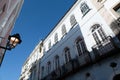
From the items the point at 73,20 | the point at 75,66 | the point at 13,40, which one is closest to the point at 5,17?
the point at 13,40

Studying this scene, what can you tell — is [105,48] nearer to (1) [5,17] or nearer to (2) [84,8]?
(2) [84,8]

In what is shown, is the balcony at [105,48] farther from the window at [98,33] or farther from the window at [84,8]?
the window at [84,8]

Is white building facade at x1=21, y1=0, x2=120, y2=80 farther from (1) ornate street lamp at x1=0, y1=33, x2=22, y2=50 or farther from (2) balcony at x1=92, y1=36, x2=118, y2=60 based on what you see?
(1) ornate street lamp at x1=0, y1=33, x2=22, y2=50

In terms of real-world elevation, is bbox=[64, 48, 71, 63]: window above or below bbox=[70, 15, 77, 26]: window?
below

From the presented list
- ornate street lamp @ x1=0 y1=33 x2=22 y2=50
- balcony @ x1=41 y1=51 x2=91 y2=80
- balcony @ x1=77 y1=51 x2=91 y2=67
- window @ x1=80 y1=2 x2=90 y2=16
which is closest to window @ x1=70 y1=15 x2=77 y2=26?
window @ x1=80 y1=2 x2=90 y2=16

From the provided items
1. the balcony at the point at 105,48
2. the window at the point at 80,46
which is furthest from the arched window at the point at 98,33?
the window at the point at 80,46

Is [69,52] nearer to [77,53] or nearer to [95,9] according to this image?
[77,53]

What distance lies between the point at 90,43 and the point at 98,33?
3.58ft

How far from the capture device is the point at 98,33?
413 inches

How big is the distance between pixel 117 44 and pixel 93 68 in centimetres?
247

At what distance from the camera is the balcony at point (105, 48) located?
8.16 meters

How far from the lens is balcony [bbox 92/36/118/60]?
26.8 feet

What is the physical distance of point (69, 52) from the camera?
12.9 metres

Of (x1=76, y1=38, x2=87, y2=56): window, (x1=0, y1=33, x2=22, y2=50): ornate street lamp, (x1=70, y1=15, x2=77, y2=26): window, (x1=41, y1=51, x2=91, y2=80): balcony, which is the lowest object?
(x1=0, y1=33, x2=22, y2=50): ornate street lamp
